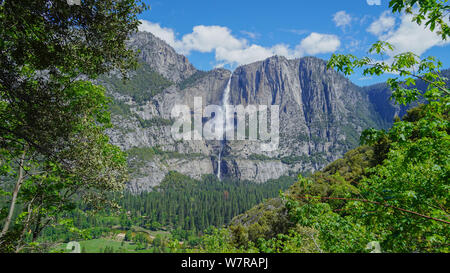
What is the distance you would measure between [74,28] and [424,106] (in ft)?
27.4

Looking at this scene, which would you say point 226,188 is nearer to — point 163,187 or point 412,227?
point 163,187

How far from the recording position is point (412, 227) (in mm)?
4324

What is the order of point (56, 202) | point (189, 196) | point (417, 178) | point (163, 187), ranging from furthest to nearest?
1. point (163, 187)
2. point (189, 196)
3. point (56, 202)
4. point (417, 178)

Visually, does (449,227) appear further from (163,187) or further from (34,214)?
(163,187)

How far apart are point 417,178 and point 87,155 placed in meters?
10.4

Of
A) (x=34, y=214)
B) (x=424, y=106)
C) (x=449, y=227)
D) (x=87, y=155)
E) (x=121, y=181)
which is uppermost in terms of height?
(x=424, y=106)

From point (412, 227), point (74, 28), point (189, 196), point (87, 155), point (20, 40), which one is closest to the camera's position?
point (412, 227)

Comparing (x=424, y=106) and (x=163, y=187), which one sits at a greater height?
(x=424, y=106)

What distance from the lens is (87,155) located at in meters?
6.68

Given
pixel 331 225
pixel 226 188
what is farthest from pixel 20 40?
pixel 226 188
